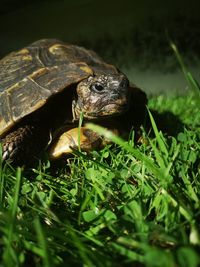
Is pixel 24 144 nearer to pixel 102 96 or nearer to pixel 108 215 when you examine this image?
pixel 102 96

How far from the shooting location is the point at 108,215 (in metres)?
0.78

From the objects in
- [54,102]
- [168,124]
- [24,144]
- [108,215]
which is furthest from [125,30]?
[108,215]

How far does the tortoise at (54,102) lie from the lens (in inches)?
52.4

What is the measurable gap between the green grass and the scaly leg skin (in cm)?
11

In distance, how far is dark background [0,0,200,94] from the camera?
4.56m

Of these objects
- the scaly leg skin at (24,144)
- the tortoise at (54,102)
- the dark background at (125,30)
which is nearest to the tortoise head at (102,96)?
the tortoise at (54,102)

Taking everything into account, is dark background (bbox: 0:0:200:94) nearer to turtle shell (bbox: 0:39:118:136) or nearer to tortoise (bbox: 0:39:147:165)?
turtle shell (bbox: 0:39:118:136)

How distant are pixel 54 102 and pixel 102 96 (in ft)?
0.75

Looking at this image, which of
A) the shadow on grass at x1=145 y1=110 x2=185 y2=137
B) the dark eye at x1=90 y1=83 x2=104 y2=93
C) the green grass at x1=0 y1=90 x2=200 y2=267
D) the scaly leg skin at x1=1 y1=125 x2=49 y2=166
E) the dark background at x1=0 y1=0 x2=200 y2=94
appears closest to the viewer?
the green grass at x1=0 y1=90 x2=200 y2=267

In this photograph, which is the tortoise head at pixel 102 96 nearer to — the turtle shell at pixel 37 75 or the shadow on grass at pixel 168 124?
the turtle shell at pixel 37 75

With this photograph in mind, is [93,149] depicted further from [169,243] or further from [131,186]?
[169,243]

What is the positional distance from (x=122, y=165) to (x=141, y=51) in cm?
397

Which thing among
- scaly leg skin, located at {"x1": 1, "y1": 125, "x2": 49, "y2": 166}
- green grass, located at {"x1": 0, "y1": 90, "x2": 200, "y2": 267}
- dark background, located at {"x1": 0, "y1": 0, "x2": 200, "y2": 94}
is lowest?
dark background, located at {"x1": 0, "y1": 0, "x2": 200, "y2": 94}

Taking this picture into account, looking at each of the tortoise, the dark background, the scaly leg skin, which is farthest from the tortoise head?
the dark background
